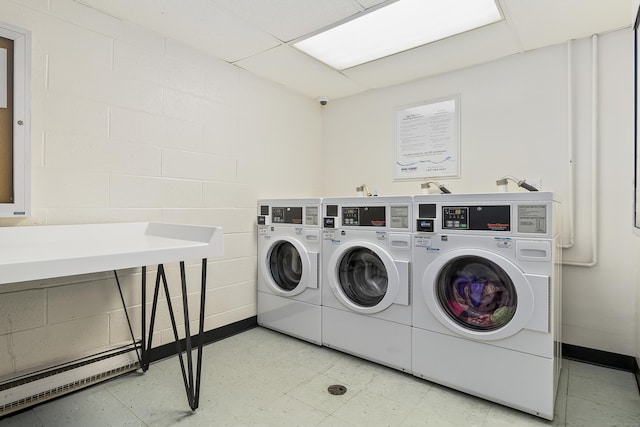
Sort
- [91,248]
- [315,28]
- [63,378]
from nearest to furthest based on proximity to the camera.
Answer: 1. [91,248]
2. [63,378]
3. [315,28]

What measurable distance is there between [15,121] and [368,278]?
2.23 meters

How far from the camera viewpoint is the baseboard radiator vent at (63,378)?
172 centimetres

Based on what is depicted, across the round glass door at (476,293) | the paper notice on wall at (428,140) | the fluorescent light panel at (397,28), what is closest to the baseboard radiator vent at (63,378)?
the round glass door at (476,293)

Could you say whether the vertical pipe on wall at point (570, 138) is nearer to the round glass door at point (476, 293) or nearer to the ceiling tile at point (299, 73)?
the round glass door at point (476, 293)

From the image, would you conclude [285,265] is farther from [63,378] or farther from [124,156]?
[63,378]

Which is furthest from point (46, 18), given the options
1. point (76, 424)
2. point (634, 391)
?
point (634, 391)

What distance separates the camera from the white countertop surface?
1118mm

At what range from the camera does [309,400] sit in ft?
6.29

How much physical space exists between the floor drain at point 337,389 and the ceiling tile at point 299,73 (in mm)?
2340

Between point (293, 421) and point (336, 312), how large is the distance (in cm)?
86

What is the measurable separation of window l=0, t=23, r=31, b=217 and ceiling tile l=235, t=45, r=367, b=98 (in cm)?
142

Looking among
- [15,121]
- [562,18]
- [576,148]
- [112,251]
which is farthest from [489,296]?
[15,121]

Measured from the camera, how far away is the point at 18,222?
70.4 inches

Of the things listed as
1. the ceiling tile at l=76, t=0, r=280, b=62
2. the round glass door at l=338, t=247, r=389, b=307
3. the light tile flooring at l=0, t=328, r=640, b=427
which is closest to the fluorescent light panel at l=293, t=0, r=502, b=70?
the ceiling tile at l=76, t=0, r=280, b=62
